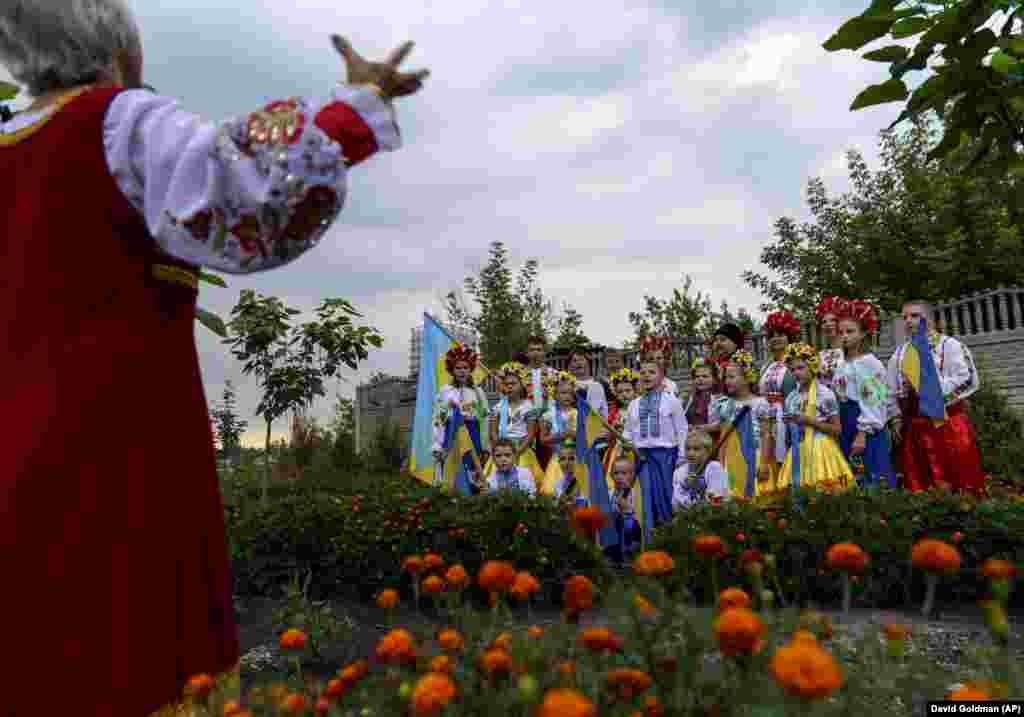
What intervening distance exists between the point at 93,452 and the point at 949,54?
267cm

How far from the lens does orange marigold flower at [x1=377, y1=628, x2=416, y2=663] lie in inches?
50.8

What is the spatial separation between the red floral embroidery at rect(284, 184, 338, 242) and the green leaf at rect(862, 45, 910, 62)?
6.79 feet

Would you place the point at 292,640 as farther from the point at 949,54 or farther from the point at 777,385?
the point at 777,385

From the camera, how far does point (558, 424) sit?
1062 cm

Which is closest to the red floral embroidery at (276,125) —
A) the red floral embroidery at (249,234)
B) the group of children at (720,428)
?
the red floral embroidery at (249,234)

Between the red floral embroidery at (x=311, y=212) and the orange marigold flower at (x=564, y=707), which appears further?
the red floral embroidery at (x=311, y=212)

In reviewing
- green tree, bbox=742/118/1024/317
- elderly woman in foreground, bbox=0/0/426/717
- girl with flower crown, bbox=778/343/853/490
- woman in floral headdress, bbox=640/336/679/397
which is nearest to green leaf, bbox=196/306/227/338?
elderly woman in foreground, bbox=0/0/426/717

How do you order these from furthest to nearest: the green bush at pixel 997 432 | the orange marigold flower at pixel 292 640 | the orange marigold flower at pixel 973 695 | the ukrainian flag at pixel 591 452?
the green bush at pixel 997 432, the ukrainian flag at pixel 591 452, the orange marigold flower at pixel 292 640, the orange marigold flower at pixel 973 695

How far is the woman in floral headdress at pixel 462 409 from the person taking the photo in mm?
11531

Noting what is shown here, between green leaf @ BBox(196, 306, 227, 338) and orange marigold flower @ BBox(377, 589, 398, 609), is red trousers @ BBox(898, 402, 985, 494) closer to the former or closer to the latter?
green leaf @ BBox(196, 306, 227, 338)

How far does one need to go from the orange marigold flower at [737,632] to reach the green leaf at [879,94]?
7.15 feet

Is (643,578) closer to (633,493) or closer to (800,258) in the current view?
(633,493)

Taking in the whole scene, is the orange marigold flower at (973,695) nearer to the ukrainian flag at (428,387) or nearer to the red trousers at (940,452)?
the red trousers at (940,452)

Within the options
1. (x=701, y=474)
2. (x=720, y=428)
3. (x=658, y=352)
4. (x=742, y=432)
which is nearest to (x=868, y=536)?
(x=701, y=474)
